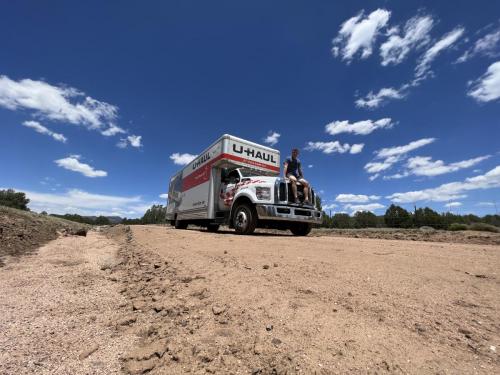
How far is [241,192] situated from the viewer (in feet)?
27.3

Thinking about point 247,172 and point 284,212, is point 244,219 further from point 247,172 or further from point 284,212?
point 247,172

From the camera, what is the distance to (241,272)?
3303mm

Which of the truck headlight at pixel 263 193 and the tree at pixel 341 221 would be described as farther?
the tree at pixel 341 221

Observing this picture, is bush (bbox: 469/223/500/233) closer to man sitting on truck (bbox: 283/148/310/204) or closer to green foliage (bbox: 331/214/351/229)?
man sitting on truck (bbox: 283/148/310/204)

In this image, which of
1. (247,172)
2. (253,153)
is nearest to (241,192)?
(247,172)

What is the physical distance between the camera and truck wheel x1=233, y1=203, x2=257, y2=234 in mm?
→ 7832

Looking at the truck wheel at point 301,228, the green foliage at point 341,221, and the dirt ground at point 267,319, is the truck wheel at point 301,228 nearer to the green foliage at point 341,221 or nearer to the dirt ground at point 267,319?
the dirt ground at point 267,319

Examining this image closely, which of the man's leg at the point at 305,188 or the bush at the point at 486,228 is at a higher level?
the man's leg at the point at 305,188

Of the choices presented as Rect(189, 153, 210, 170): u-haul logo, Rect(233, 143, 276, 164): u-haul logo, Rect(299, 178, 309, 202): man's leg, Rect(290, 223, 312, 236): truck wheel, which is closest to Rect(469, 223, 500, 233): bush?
Rect(290, 223, 312, 236): truck wheel

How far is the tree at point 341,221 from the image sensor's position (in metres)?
54.9

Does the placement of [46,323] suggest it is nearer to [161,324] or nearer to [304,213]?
[161,324]

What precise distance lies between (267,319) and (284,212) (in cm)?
546

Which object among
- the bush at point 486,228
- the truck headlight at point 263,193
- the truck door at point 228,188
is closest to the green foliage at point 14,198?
the truck door at point 228,188

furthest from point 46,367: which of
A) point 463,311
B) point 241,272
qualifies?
point 463,311
